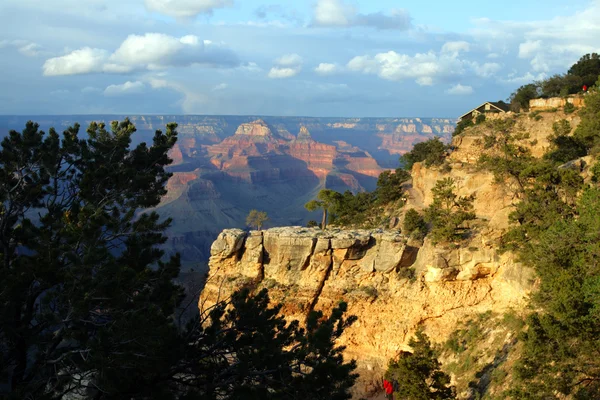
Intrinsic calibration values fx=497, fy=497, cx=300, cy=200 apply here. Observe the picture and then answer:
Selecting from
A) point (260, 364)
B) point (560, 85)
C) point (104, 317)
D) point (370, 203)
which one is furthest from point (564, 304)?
point (560, 85)

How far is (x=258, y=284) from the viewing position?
1250 inches

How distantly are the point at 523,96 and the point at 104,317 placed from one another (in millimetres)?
51119

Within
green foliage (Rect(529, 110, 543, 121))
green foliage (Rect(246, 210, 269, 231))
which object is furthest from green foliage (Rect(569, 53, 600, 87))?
green foliage (Rect(246, 210, 269, 231))

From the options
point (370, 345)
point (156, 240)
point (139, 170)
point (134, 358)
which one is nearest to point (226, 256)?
point (370, 345)

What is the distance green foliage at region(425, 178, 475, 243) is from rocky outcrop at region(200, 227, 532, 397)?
920mm

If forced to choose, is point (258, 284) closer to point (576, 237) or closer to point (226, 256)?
point (226, 256)

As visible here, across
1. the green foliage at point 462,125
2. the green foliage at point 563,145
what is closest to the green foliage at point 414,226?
the green foliage at point 563,145

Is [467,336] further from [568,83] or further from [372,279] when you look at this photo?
[568,83]

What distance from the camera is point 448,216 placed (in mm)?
29625

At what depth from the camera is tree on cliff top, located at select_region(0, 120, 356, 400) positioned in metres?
9.98

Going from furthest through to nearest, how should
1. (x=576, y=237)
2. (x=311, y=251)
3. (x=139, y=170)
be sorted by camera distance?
(x=311, y=251)
(x=576, y=237)
(x=139, y=170)

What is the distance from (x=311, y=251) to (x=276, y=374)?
19026 mm

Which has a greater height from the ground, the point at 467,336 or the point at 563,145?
the point at 563,145

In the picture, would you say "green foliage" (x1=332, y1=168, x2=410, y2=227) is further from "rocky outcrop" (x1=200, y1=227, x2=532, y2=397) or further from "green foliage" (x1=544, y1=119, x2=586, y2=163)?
"green foliage" (x1=544, y1=119, x2=586, y2=163)
